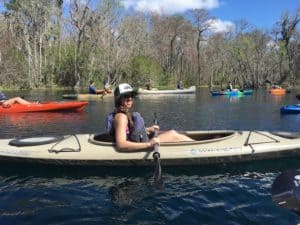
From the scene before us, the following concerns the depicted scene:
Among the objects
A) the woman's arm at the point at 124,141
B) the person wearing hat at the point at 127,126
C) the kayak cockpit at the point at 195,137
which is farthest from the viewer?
the kayak cockpit at the point at 195,137

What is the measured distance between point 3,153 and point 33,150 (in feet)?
1.75

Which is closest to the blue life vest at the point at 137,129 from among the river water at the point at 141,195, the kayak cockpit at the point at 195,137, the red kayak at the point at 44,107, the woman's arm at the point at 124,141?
the woman's arm at the point at 124,141

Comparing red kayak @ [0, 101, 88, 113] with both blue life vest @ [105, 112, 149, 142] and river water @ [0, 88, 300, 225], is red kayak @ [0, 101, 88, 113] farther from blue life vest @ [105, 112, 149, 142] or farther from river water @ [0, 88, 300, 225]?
blue life vest @ [105, 112, 149, 142]

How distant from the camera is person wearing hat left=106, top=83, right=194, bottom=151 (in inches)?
285

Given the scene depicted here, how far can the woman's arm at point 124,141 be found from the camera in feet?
24.5

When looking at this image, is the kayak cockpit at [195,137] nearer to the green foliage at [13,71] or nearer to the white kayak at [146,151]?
the white kayak at [146,151]

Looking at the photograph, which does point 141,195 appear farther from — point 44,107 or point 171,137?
point 44,107

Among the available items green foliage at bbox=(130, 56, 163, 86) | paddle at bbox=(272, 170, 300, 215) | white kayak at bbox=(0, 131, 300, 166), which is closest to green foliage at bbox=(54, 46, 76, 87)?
green foliage at bbox=(130, 56, 163, 86)

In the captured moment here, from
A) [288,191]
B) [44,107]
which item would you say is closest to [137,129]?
[288,191]

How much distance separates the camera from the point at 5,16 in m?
56.4

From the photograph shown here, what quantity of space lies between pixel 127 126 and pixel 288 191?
4060mm

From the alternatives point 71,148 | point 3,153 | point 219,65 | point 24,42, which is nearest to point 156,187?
point 71,148

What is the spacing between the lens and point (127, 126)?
7.78 m

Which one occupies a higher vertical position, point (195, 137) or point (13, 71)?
point (13, 71)
